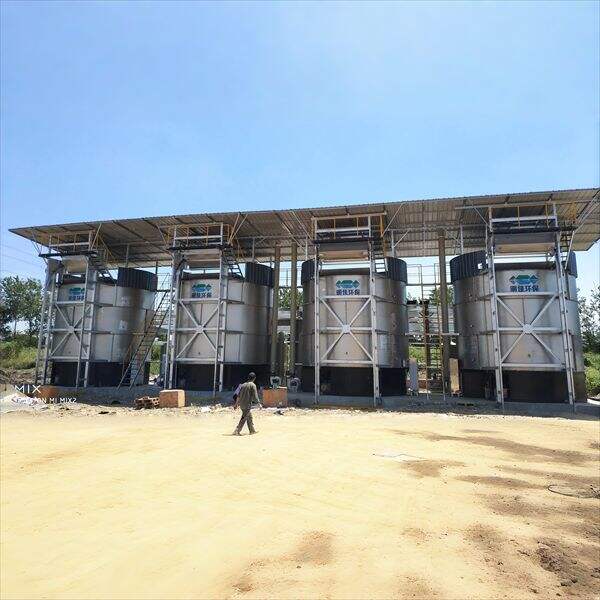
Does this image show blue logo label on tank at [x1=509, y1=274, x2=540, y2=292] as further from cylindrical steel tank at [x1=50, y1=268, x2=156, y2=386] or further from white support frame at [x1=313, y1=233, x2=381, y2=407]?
cylindrical steel tank at [x1=50, y1=268, x2=156, y2=386]

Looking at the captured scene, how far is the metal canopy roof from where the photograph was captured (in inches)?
933

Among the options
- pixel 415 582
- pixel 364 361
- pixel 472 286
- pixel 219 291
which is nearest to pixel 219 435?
pixel 415 582

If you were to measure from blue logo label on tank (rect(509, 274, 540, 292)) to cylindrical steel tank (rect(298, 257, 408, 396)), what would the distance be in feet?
21.3

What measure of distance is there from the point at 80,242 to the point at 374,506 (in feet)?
103

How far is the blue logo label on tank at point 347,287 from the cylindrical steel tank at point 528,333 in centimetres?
736

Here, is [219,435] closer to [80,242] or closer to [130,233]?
[130,233]

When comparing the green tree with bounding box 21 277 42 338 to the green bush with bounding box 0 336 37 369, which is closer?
the green bush with bounding box 0 336 37 369

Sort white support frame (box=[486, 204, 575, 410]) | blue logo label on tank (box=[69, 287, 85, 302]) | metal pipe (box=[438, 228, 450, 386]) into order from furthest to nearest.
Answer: blue logo label on tank (box=[69, 287, 85, 302]) < metal pipe (box=[438, 228, 450, 386]) < white support frame (box=[486, 204, 575, 410])

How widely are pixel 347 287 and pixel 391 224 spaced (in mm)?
6088

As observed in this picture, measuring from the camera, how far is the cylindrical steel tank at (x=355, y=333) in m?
24.0

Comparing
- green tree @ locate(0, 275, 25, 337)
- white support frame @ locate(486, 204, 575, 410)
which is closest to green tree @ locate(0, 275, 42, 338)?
green tree @ locate(0, 275, 25, 337)

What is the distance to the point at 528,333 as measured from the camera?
874 inches

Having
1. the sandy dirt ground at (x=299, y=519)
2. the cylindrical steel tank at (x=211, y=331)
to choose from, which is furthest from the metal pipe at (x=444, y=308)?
the sandy dirt ground at (x=299, y=519)

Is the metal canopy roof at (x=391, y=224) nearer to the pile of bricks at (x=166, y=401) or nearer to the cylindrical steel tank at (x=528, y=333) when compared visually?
the cylindrical steel tank at (x=528, y=333)
